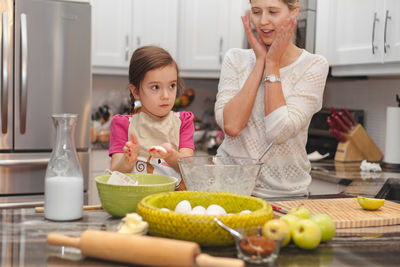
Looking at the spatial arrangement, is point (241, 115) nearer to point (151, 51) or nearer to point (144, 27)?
point (151, 51)

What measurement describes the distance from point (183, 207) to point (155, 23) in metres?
2.77

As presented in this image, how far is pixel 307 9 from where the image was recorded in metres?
2.98

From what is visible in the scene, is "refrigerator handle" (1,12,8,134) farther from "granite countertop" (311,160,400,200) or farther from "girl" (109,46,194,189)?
"granite countertop" (311,160,400,200)

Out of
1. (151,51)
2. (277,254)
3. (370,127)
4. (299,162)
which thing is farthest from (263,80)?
(370,127)

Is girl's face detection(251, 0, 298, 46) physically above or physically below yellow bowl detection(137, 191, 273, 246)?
above

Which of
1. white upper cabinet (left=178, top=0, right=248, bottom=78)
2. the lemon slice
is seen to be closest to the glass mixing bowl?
the lemon slice

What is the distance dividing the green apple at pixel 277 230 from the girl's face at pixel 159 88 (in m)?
0.76

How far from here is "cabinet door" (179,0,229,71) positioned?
12.2 ft

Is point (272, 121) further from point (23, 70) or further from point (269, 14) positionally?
point (23, 70)

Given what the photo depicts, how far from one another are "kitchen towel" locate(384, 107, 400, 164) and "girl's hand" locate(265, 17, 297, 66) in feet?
4.01

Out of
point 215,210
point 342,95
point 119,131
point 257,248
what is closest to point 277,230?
point 257,248

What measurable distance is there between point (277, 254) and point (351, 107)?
2.62 meters

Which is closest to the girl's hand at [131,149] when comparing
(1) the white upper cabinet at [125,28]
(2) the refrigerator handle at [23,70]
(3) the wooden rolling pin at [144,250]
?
(3) the wooden rolling pin at [144,250]

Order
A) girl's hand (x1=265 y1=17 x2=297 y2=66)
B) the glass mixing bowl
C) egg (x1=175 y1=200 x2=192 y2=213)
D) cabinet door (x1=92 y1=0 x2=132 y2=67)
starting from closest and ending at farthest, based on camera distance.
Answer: egg (x1=175 y1=200 x2=192 y2=213)
the glass mixing bowl
girl's hand (x1=265 y1=17 x2=297 y2=66)
cabinet door (x1=92 y1=0 x2=132 y2=67)
